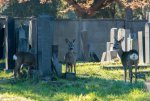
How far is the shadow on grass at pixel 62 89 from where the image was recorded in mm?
11047

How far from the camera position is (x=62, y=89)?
39.8 ft

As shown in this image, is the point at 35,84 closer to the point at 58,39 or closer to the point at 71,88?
the point at 71,88

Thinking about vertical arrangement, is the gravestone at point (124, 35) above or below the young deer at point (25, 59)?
above

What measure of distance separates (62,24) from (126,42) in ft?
19.4

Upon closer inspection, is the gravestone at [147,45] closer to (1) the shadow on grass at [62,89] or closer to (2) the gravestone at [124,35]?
(2) the gravestone at [124,35]

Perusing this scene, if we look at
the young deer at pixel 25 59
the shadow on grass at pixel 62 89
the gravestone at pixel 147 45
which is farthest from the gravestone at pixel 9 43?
the gravestone at pixel 147 45

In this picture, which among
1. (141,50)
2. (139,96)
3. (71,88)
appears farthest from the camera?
(141,50)

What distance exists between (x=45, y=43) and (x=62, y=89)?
2.64m

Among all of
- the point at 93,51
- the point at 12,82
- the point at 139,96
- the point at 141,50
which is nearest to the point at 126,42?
the point at 141,50

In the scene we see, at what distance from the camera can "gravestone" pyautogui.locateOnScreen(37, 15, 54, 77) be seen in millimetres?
14383

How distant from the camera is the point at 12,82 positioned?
13789mm

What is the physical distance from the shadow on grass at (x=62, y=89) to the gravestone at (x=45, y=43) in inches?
37.0

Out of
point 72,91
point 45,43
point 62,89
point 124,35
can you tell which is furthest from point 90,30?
point 72,91

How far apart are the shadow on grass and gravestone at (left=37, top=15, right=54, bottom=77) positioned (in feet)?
3.09
